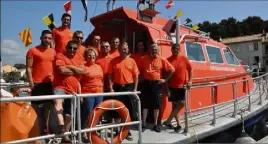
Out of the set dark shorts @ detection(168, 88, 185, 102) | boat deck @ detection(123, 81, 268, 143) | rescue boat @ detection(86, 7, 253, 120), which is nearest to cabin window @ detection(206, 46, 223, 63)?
rescue boat @ detection(86, 7, 253, 120)

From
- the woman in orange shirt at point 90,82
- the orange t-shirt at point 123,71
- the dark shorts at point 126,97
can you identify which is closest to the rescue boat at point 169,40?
the dark shorts at point 126,97

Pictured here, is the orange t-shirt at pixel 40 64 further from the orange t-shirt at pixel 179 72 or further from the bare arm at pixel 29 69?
the orange t-shirt at pixel 179 72

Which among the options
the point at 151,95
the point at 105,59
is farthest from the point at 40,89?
the point at 151,95

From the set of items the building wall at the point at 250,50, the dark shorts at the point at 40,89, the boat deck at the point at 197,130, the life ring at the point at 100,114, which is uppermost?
the building wall at the point at 250,50

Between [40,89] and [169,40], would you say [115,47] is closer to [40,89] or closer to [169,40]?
[169,40]

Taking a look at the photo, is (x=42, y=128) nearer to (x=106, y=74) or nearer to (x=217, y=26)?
(x=106, y=74)

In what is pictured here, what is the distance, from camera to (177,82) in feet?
17.3

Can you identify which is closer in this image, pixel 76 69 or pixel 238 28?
pixel 76 69

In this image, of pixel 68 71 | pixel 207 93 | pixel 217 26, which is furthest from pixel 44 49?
pixel 217 26

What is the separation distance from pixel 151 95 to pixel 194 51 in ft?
7.07

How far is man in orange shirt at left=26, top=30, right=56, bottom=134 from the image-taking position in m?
4.26

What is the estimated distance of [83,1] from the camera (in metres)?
6.50

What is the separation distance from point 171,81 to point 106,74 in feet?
3.89

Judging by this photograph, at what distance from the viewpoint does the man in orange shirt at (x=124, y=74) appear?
476 centimetres
